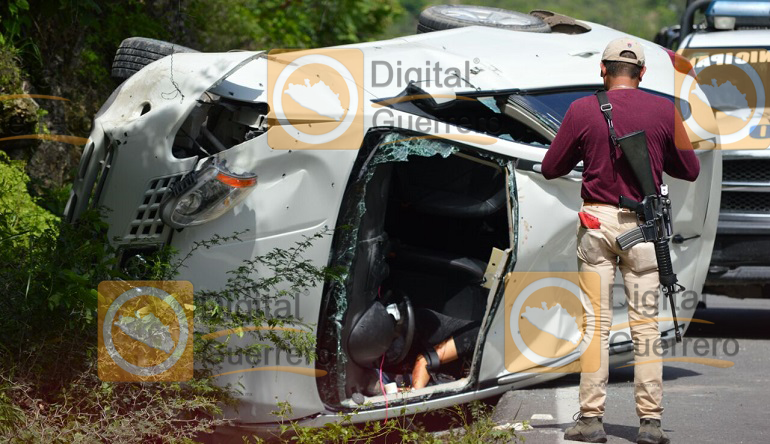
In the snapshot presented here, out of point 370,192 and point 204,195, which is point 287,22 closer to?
point 370,192

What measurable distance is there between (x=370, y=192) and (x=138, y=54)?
5.84 feet

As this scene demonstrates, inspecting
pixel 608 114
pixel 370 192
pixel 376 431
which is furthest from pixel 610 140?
pixel 376 431

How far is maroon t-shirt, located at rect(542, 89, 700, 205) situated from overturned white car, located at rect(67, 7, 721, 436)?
48cm

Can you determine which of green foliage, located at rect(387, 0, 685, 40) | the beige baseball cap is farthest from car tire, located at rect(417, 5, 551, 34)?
green foliage, located at rect(387, 0, 685, 40)

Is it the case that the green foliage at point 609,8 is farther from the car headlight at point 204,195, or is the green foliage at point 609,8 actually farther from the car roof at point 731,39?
the car headlight at point 204,195

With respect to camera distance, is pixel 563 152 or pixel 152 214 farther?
pixel 152 214

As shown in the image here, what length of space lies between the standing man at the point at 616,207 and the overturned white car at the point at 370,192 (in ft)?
1.66

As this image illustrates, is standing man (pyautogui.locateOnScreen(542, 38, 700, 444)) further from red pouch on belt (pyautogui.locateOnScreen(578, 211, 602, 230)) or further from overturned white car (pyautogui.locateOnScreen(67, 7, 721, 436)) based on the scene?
overturned white car (pyautogui.locateOnScreen(67, 7, 721, 436))

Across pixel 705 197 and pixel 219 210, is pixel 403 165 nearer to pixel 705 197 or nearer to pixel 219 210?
pixel 219 210

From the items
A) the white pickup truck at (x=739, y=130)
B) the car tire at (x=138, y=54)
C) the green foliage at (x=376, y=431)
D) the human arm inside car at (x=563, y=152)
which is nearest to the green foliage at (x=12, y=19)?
the car tire at (x=138, y=54)

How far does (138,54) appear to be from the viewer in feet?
19.1

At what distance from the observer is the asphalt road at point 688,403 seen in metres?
4.95

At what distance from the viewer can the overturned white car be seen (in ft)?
Answer: 15.2

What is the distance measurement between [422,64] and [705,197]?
1784mm
